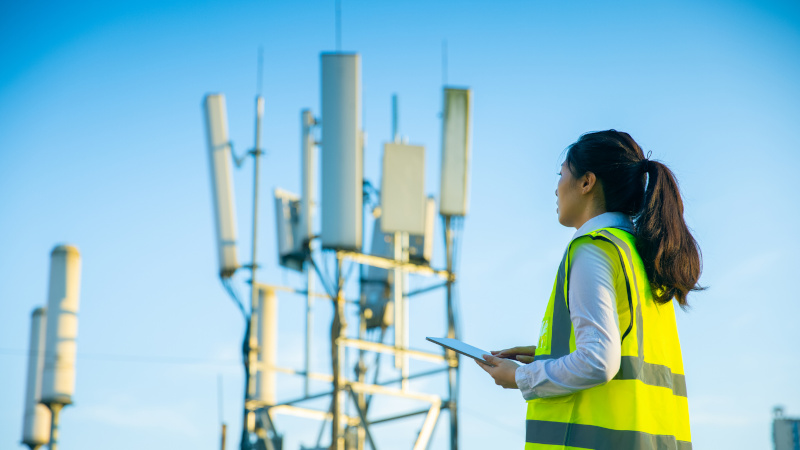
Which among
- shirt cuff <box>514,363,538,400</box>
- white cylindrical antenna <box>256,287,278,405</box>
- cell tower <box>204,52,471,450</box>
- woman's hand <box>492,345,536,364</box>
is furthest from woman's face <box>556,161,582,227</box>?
white cylindrical antenna <box>256,287,278,405</box>

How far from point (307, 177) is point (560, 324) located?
16.0 metres

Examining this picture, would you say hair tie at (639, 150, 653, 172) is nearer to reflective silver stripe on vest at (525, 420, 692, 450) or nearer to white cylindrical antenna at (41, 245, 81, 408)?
reflective silver stripe on vest at (525, 420, 692, 450)

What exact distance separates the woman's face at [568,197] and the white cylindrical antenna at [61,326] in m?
15.3

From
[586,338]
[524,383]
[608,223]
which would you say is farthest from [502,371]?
[608,223]

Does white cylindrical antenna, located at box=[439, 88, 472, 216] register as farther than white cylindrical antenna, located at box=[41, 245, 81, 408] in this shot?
Yes

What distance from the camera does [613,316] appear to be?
2553 mm

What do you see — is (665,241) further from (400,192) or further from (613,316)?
(400,192)

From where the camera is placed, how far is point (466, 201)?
56.4 ft

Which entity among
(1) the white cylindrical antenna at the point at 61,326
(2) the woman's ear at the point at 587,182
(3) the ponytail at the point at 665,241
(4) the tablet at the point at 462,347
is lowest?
(1) the white cylindrical antenna at the point at 61,326

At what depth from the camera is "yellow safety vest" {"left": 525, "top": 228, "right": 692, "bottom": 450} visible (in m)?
2.50

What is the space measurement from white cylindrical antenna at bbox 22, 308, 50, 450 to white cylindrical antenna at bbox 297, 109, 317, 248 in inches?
217

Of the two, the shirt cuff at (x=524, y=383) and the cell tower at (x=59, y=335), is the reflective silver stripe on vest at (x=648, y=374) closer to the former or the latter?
the shirt cuff at (x=524, y=383)

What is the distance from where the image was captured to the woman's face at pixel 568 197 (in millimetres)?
2912

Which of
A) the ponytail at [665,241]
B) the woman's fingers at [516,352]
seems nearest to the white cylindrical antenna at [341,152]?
the woman's fingers at [516,352]
